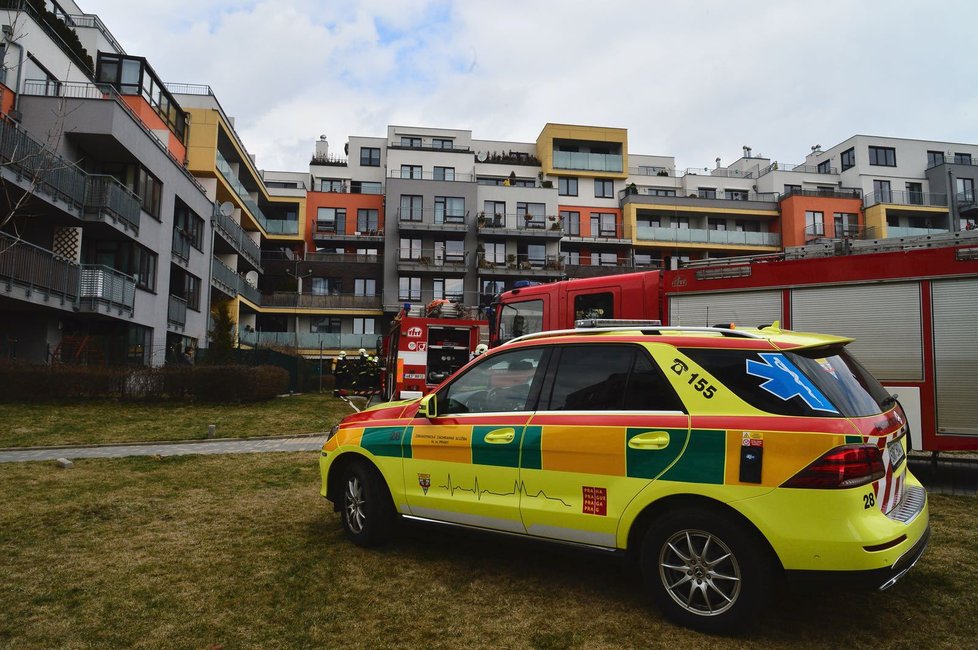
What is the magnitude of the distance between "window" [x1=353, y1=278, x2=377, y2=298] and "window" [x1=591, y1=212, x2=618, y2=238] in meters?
18.3

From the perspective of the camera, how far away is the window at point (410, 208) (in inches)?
1925

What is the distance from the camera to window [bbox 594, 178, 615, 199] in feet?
181

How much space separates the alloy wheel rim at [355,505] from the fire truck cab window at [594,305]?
20.9 ft

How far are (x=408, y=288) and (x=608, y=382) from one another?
45.0 meters

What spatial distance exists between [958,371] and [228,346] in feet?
75.6

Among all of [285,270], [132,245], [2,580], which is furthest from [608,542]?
[285,270]

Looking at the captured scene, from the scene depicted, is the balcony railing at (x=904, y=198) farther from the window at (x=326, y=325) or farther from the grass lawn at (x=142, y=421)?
the grass lawn at (x=142, y=421)

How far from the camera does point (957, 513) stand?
657 cm

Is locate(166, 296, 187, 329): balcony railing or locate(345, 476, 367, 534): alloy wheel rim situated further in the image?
locate(166, 296, 187, 329): balcony railing

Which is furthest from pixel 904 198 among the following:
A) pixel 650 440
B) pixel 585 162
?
pixel 650 440

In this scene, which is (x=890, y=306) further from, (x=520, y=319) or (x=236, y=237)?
(x=236, y=237)

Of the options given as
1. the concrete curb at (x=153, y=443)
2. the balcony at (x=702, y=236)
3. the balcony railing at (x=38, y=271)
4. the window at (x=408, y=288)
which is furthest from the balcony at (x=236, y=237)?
the balcony at (x=702, y=236)

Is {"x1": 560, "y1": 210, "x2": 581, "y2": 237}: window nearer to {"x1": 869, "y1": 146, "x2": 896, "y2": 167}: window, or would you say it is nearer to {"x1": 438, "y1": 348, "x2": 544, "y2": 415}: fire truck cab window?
{"x1": 869, "y1": 146, "x2": 896, "y2": 167}: window

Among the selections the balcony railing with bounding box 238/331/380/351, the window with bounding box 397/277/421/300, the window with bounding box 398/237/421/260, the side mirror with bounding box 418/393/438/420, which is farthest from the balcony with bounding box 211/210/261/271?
the side mirror with bounding box 418/393/438/420
